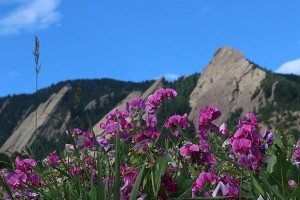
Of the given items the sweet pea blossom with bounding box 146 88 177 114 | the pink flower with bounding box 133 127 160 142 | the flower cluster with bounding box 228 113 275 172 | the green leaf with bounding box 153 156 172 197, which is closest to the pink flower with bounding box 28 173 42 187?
the pink flower with bounding box 133 127 160 142

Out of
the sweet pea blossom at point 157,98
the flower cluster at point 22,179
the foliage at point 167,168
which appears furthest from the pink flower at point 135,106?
the flower cluster at point 22,179

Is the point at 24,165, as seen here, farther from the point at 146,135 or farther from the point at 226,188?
the point at 226,188

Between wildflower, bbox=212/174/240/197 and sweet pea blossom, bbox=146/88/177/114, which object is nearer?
wildflower, bbox=212/174/240/197

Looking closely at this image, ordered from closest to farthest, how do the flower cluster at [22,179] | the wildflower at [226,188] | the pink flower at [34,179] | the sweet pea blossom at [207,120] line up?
1. the wildflower at [226,188]
2. the flower cluster at [22,179]
3. the pink flower at [34,179]
4. the sweet pea blossom at [207,120]

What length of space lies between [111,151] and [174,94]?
100 centimetres

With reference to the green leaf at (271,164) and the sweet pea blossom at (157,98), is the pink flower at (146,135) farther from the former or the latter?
the green leaf at (271,164)

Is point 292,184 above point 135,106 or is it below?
below

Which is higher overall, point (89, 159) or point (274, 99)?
point (274, 99)

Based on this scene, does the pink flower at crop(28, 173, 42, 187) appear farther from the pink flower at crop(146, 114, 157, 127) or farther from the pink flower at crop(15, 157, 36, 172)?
the pink flower at crop(146, 114, 157, 127)

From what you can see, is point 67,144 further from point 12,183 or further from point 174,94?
point 12,183

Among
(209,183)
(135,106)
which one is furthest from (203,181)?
(135,106)

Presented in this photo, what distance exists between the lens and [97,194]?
143 inches

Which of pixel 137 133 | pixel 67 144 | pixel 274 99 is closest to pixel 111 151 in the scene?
pixel 137 133

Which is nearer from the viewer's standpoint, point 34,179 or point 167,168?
point 167,168
